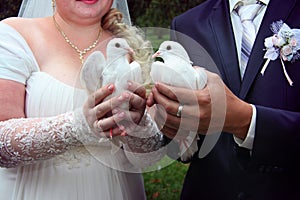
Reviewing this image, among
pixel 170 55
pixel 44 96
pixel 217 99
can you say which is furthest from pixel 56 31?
pixel 217 99

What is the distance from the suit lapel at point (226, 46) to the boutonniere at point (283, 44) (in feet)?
0.48

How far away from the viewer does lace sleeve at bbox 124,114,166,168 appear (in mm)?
2541

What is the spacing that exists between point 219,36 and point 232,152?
590mm

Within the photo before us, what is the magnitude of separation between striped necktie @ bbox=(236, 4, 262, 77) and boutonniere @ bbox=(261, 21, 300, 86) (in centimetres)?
10

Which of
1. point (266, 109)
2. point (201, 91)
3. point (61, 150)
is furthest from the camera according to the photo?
point (61, 150)

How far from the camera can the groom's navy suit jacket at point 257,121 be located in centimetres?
253

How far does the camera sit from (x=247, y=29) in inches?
109

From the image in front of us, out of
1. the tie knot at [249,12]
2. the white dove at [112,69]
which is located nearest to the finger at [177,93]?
the white dove at [112,69]

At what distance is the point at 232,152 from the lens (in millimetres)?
2746

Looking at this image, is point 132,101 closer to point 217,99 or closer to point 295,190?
point 217,99

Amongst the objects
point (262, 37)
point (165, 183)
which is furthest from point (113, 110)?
point (165, 183)

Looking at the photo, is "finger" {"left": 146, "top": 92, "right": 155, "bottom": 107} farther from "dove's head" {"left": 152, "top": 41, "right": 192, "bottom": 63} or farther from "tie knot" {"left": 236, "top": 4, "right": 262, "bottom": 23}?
"tie knot" {"left": 236, "top": 4, "right": 262, "bottom": 23}

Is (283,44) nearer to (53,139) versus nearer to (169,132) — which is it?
(169,132)

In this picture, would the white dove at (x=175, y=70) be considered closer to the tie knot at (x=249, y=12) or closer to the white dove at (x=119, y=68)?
the white dove at (x=119, y=68)
